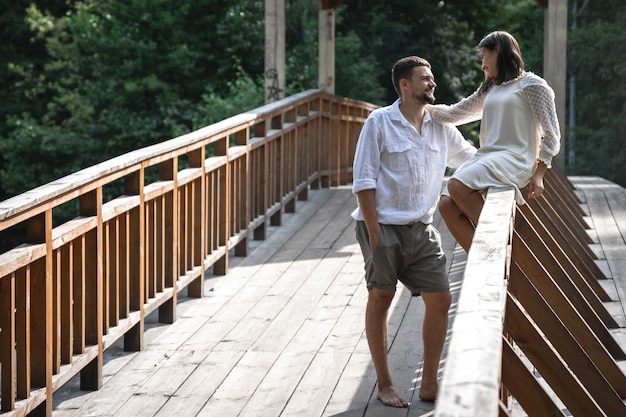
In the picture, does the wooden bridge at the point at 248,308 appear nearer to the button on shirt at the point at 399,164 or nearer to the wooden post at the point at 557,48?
the button on shirt at the point at 399,164

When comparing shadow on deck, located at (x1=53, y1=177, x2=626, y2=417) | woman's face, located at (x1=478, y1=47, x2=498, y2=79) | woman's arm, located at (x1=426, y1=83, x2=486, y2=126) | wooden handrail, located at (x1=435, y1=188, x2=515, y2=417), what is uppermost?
woman's face, located at (x1=478, y1=47, x2=498, y2=79)

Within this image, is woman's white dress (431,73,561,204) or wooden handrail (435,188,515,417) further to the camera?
woman's white dress (431,73,561,204)

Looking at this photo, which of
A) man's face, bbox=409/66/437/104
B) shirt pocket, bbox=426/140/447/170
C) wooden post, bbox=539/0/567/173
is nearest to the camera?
man's face, bbox=409/66/437/104

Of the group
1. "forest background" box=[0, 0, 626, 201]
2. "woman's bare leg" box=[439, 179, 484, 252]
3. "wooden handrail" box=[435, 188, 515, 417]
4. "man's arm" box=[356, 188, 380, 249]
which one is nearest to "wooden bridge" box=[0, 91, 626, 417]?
"wooden handrail" box=[435, 188, 515, 417]

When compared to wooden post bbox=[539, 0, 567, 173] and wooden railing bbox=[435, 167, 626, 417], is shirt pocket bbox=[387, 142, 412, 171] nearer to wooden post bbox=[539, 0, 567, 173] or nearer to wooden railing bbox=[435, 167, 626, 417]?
wooden railing bbox=[435, 167, 626, 417]

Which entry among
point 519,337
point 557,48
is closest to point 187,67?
point 557,48

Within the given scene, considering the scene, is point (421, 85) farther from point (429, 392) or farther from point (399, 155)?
point (429, 392)

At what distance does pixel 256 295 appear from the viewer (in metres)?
7.10

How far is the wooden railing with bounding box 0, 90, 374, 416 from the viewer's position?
13.8ft

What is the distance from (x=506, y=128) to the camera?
4812 millimetres

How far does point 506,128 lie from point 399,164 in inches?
20.9

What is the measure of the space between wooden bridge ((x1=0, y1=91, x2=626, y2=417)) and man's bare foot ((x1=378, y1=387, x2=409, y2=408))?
4cm

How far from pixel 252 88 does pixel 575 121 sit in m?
18.1

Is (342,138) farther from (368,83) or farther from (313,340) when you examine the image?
(368,83)
